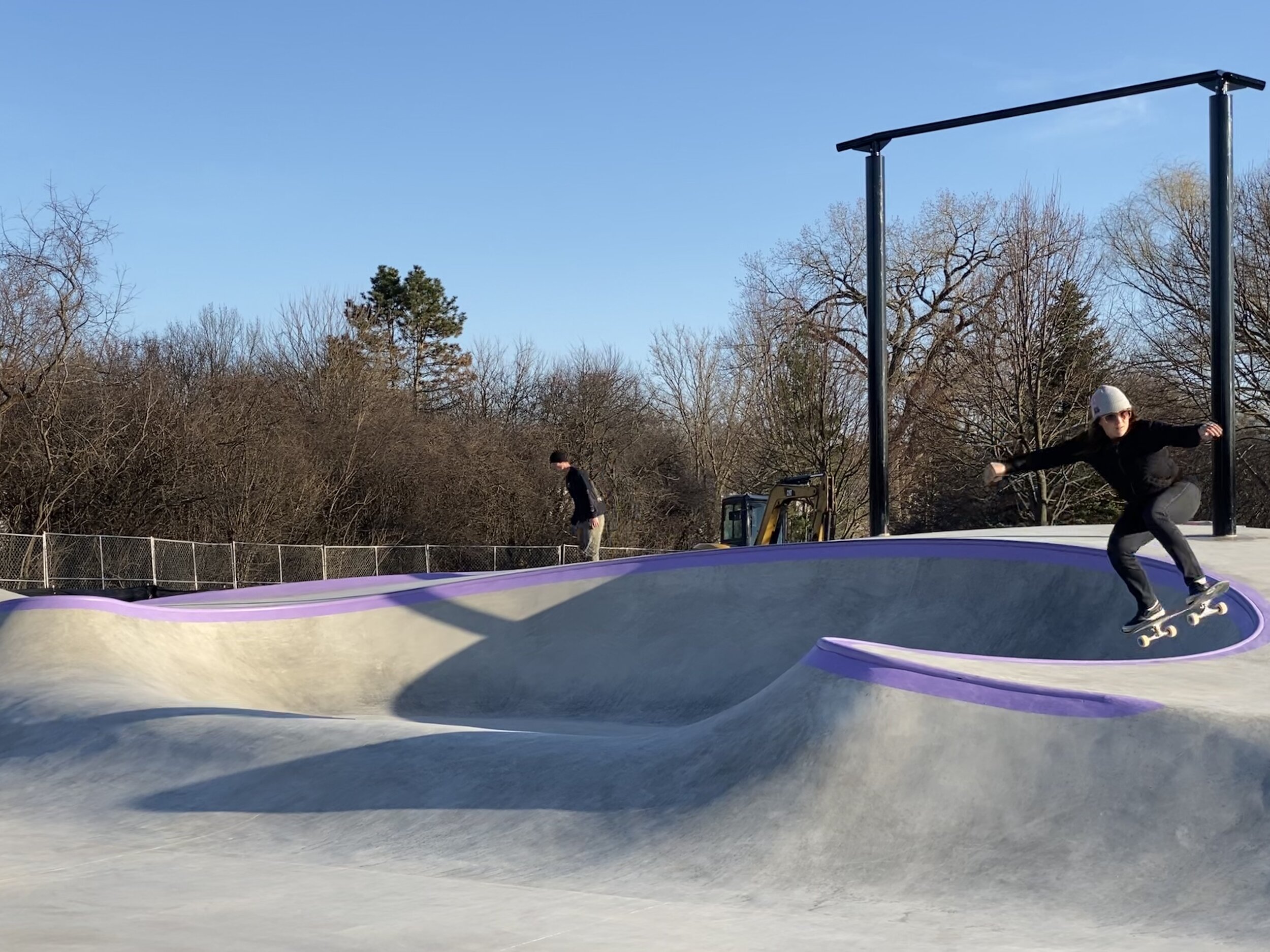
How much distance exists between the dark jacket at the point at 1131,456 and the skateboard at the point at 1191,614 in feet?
2.55

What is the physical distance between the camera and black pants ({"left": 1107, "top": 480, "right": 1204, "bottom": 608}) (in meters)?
7.00

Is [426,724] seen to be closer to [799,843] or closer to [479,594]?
[799,843]

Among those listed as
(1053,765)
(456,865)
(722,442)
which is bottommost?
(456,865)

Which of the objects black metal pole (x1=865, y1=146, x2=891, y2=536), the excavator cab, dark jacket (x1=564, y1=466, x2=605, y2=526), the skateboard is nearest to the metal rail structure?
black metal pole (x1=865, y1=146, x2=891, y2=536)

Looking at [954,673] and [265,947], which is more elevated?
[954,673]

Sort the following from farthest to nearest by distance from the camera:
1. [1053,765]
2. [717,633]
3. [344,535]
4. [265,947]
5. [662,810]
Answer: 1. [344,535]
2. [717,633]
3. [662,810]
4. [1053,765]
5. [265,947]

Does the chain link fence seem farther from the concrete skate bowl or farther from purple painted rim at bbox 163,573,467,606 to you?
the concrete skate bowl

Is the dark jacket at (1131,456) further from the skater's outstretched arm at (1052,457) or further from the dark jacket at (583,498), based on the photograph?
the dark jacket at (583,498)

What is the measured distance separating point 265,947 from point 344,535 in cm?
3376

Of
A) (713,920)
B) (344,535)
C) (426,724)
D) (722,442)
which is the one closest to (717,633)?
(426,724)

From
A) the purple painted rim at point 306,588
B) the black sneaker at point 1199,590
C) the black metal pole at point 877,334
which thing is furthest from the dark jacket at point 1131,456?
the purple painted rim at point 306,588

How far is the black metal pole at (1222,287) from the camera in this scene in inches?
434

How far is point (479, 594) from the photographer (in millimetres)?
12492

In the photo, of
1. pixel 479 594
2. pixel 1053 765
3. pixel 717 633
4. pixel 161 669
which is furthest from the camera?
pixel 479 594
